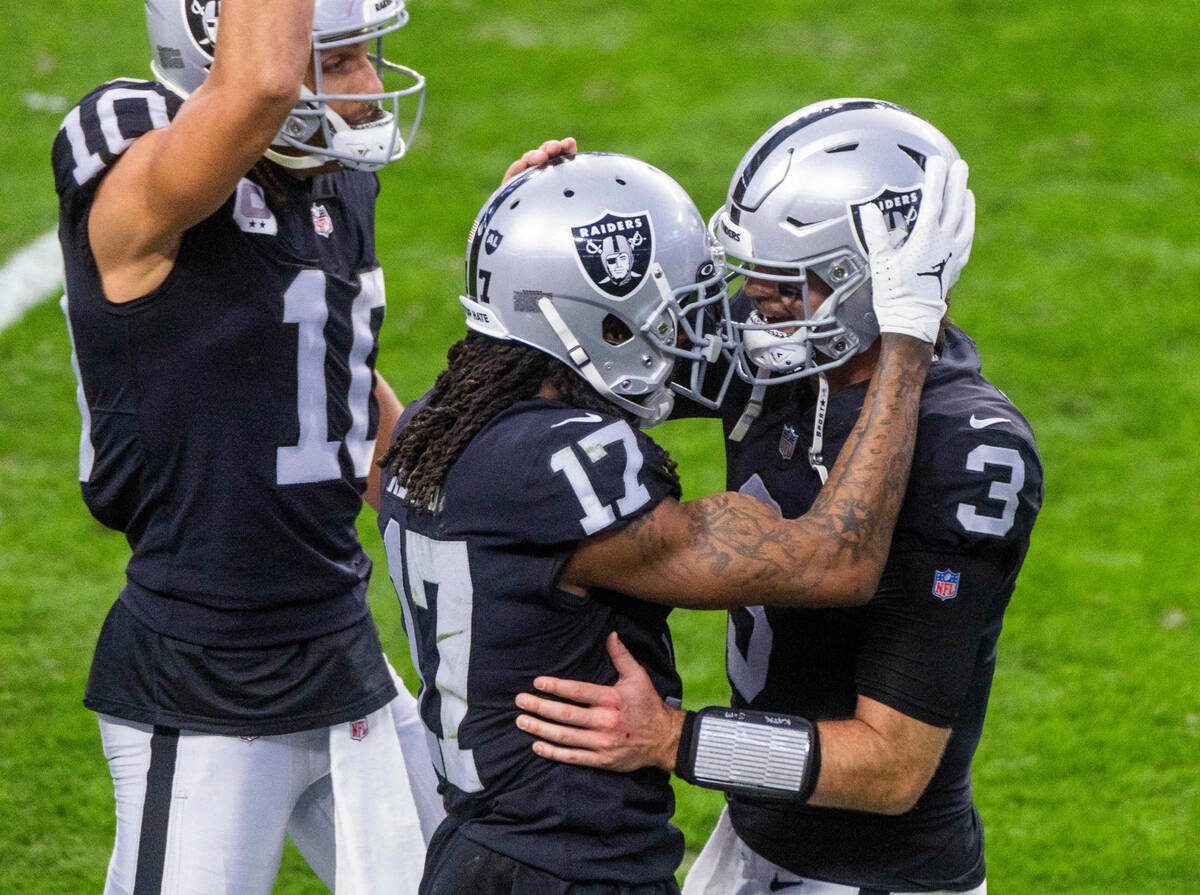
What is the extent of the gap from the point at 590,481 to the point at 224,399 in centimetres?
100

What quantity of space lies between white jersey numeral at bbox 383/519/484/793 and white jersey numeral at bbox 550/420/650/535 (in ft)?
0.79

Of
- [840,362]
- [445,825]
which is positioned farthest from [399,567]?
[840,362]

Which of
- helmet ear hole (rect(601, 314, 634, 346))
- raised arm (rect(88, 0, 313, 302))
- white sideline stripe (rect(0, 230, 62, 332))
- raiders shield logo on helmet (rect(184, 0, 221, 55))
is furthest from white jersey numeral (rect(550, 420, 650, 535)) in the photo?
white sideline stripe (rect(0, 230, 62, 332))

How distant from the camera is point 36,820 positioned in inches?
184

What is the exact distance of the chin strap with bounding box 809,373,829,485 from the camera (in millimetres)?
3037

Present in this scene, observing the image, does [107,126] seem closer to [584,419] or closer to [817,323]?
[584,419]

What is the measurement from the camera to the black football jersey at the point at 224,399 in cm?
318

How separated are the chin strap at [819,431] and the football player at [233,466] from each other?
1050 mm

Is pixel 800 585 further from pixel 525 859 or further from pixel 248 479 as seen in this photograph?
pixel 248 479

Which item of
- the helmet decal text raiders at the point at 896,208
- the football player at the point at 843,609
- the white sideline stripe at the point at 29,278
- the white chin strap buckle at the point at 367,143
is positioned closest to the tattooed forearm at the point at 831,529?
the football player at the point at 843,609

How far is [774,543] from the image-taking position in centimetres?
272

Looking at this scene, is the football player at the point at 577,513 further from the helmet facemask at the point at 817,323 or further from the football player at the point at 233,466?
the football player at the point at 233,466

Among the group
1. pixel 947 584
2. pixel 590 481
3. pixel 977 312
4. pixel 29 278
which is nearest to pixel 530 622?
pixel 590 481

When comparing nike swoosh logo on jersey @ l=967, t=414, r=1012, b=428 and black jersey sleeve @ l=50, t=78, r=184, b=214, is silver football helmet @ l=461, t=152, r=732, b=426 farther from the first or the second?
black jersey sleeve @ l=50, t=78, r=184, b=214
